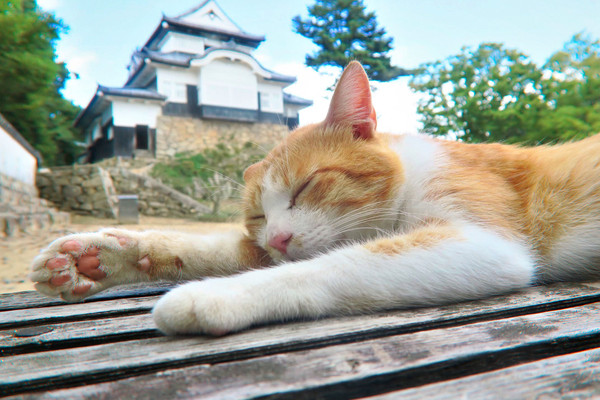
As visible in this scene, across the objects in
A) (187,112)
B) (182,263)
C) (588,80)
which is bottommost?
(182,263)

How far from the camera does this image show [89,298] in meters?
1.18

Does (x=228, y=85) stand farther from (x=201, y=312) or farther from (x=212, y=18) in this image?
(x=201, y=312)

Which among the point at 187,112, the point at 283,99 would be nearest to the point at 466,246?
the point at 187,112

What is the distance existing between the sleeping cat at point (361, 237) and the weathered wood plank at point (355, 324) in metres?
0.05

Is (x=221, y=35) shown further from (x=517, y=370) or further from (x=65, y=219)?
(x=517, y=370)

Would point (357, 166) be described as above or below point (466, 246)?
above

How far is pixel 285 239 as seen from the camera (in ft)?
3.68

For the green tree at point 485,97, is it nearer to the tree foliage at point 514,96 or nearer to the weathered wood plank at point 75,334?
the tree foliage at point 514,96

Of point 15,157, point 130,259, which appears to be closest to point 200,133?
point 15,157

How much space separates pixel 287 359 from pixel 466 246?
1.83ft

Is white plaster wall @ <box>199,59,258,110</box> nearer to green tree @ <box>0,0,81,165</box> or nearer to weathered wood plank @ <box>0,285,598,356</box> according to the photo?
green tree @ <box>0,0,81,165</box>

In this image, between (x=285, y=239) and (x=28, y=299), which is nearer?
(x=285, y=239)

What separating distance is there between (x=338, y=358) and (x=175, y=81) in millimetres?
14722

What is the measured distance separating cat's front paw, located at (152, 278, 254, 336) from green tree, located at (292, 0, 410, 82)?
48.3ft
